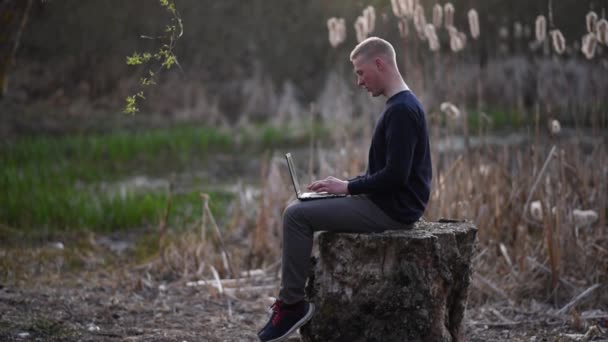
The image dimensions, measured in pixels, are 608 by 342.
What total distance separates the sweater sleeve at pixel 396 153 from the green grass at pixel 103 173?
3557 mm

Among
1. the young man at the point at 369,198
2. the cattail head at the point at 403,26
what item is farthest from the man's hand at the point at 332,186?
the cattail head at the point at 403,26

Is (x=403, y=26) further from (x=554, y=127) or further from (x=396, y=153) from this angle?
(x=396, y=153)

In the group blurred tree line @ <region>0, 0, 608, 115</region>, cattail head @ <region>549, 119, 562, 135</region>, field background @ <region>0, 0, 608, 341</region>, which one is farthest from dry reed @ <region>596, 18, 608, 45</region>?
blurred tree line @ <region>0, 0, 608, 115</region>

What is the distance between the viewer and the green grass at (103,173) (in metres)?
6.90

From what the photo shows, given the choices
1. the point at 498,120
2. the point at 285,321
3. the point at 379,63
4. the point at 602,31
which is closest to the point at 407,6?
the point at 602,31

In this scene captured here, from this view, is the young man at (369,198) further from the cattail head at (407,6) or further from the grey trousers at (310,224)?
the cattail head at (407,6)

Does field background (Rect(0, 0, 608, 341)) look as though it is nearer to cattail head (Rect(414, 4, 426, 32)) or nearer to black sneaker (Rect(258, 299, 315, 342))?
cattail head (Rect(414, 4, 426, 32))

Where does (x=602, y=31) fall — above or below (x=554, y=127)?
above

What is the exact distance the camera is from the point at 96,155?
947 cm

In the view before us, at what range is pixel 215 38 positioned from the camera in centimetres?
1577

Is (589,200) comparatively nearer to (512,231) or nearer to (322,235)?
(512,231)

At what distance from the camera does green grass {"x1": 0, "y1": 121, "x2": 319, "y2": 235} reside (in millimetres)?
6902

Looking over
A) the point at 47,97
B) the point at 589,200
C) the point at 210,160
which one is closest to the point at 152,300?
the point at 589,200

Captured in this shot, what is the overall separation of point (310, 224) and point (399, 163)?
0.48 metres
